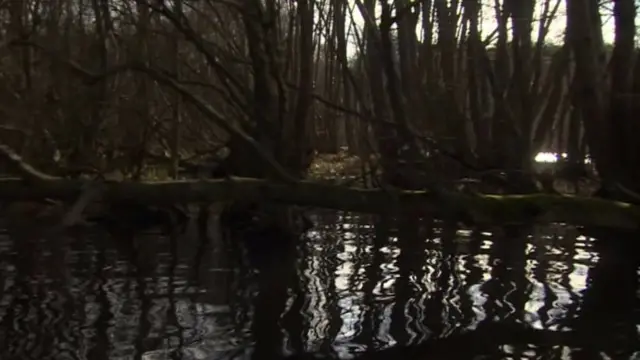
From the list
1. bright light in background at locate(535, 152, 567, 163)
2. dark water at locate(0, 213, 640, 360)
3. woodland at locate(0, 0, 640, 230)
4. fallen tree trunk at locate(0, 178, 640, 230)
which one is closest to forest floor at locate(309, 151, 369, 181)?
woodland at locate(0, 0, 640, 230)

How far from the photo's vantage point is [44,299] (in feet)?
29.5

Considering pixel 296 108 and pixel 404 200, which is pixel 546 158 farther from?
pixel 404 200

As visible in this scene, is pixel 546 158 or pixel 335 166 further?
pixel 335 166

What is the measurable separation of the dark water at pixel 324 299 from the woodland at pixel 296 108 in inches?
34.9

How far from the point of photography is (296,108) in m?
13.3

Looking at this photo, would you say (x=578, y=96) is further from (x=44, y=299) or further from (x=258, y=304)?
(x=44, y=299)

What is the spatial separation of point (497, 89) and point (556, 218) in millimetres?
9197

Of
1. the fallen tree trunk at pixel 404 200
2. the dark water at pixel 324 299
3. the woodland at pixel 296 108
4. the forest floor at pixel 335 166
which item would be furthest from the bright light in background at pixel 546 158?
the fallen tree trunk at pixel 404 200

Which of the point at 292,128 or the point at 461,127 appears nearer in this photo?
the point at 292,128

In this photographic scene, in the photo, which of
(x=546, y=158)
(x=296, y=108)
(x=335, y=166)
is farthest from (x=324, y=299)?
(x=546, y=158)

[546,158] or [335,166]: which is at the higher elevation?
[546,158]

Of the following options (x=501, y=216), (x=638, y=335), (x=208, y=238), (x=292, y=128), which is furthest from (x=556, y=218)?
(x=208, y=238)

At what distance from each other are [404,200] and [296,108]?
492cm

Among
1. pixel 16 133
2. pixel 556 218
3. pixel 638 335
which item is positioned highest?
pixel 16 133
